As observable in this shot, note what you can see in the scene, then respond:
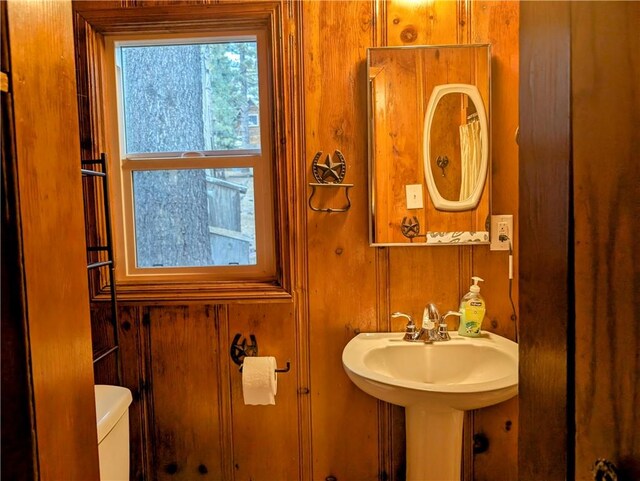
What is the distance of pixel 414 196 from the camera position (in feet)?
4.81

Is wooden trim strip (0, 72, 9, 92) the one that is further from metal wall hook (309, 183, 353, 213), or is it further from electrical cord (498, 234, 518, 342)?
electrical cord (498, 234, 518, 342)

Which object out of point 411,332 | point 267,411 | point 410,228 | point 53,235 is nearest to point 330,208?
point 410,228

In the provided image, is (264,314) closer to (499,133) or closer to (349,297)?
(349,297)

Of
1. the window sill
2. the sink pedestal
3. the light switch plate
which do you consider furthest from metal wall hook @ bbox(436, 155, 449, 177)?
the sink pedestal

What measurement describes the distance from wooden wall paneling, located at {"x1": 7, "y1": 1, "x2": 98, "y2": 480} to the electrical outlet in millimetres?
1308

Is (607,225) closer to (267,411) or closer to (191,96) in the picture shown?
(267,411)

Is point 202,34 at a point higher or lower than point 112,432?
higher

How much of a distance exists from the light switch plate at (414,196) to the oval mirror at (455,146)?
0.13 ft

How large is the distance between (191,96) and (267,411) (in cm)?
127

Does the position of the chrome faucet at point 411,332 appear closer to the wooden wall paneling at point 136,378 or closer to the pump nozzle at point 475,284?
the pump nozzle at point 475,284

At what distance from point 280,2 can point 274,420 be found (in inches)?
61.2

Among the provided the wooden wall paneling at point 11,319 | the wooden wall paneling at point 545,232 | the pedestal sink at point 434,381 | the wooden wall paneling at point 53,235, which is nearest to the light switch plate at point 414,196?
the pedestal sink at point 434,381

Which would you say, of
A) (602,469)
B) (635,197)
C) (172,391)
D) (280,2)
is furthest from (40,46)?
(172,391)

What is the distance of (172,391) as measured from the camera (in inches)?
60.6
